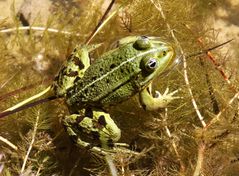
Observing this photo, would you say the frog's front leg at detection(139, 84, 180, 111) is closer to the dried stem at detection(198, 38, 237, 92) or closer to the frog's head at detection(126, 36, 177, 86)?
the frog's head at detection(126, 36, 177, 86)

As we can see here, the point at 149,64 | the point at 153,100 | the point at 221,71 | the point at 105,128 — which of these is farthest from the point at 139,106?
the point at 221,71

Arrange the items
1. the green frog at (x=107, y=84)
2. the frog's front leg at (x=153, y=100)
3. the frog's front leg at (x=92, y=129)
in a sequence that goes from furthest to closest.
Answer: the frog's front leg at (x=153, y=100) < the frog's front leg at (x=92, y=129) < the green frog at (x=107, y=84)

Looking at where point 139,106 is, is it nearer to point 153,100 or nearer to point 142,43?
point 153,100

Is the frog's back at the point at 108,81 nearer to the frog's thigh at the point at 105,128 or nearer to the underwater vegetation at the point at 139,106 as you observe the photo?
the frog's thigh at the point at 105,128

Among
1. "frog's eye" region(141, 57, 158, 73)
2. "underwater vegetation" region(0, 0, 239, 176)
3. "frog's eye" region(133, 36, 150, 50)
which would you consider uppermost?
"frog's eye" region(133, 36, 150, 50)

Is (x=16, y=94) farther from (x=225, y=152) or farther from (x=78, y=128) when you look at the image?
(x=225, y=152)

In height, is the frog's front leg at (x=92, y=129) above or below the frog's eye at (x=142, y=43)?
below

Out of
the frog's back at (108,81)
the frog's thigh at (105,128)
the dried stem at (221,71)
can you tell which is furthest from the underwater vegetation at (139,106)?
the frog's back at (108,81)

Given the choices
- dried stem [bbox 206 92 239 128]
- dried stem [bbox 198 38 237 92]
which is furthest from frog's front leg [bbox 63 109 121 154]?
dried stem [bbox 198 38 237 92]
